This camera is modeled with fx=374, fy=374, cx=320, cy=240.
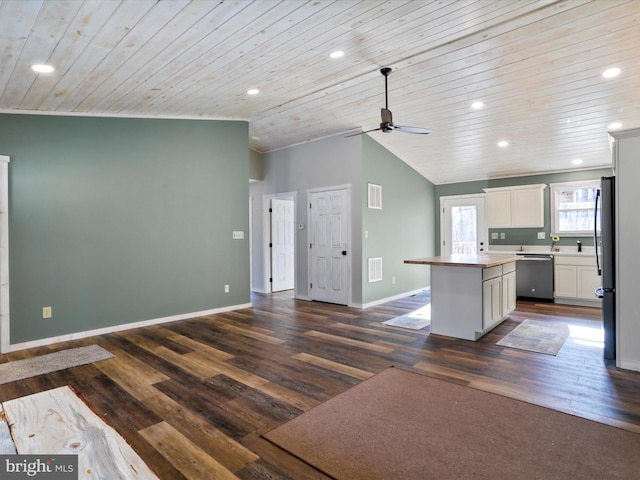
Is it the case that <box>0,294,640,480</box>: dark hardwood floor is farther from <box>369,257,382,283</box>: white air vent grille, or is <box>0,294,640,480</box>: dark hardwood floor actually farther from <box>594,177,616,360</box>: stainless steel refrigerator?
<box>369,257,382,283</box>: white air vent grille

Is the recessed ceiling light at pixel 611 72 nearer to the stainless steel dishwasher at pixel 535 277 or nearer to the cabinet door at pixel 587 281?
the stainless steel dishwasher at pixel 535 277

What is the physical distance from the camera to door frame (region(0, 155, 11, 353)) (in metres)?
4.02

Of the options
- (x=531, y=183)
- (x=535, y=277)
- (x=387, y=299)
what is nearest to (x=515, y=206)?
(x=531, y=183)

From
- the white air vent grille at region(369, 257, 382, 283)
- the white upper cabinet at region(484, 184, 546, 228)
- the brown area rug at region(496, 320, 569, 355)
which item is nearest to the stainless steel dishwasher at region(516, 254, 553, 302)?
the white upper cabinet at region(484, 184, 546, 228)

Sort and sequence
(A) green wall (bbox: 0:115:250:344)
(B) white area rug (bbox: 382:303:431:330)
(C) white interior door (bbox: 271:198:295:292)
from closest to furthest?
(A) green wall (bbox: 0:115:250:344)
(B) white area rug (bbox: 382:303:431:330)
(C) white interior door (bbox: 271:198:295:292)

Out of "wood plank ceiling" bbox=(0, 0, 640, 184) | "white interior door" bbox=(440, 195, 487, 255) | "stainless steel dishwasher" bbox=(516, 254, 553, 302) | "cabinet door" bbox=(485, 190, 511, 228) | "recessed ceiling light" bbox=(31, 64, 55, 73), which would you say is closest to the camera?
"wood plank ceiling" bbox=(0, 0, 640, 184)

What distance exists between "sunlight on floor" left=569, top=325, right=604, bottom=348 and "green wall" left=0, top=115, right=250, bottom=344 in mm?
4580

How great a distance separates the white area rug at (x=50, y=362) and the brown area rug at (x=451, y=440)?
2456 millimetres

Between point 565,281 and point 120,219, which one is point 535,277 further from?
point 120,219

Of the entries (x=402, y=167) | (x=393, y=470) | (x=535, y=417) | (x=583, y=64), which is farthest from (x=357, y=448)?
(x=402, y=167)

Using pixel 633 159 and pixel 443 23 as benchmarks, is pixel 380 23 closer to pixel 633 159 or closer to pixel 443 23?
pixel 443 23

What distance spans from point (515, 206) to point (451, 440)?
6.23m

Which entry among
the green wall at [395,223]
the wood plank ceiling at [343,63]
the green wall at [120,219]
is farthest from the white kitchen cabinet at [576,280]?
the green wall at [120,219]

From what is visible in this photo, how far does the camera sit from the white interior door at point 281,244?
7.85 metres
